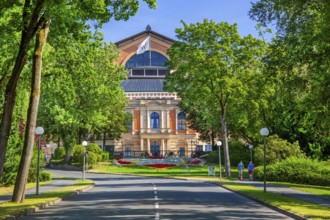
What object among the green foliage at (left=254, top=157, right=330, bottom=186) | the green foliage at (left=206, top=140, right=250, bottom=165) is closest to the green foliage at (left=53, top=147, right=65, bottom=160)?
the green foliage at (left=206, top=140, right=250, bottom=165)

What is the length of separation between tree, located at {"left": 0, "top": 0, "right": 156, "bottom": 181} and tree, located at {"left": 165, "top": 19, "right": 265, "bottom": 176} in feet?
75.2

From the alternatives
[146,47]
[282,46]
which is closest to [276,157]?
[282,46]

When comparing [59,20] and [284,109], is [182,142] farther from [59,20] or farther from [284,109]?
[59,20]

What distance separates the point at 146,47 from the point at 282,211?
273 ft

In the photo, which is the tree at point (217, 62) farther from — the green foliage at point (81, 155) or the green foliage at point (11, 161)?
the green foliage at point (81, 155)

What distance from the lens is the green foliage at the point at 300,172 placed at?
35438 millimetres

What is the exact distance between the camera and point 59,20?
1584 centimetres

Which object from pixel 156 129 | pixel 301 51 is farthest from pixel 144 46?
pixel 301 51

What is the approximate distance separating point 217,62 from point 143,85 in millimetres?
56343

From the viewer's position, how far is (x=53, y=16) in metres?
15.4

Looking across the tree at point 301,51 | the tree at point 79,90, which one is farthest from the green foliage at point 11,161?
the tree at point 301,51

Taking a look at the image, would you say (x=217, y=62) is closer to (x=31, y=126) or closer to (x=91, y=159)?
(x=31, y=126)

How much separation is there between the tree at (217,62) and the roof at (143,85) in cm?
4996

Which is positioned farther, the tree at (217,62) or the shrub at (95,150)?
the shrub at (95,150)
